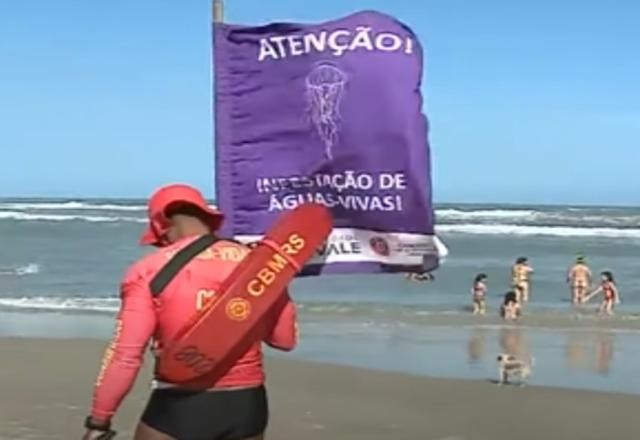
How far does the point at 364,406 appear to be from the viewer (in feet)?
35.5

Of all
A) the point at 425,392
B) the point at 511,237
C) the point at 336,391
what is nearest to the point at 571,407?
the point at 425,392

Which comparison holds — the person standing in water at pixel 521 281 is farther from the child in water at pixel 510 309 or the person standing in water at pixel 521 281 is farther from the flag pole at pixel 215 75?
the flag pole at pixel 215 75

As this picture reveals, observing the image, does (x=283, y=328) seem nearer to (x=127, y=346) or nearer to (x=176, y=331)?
(x=176, y=331)

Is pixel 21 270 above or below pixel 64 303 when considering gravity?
below

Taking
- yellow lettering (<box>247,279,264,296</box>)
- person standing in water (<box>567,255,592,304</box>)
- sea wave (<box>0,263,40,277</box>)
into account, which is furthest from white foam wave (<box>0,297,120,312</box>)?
yellow lettering (<box>247,279,264,296</box>)

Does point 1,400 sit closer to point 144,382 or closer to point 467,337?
point 144,382

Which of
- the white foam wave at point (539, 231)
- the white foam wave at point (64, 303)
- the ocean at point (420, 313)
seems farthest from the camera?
the white foam wave at point (539, 231)

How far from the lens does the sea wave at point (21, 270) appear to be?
95.0 feet

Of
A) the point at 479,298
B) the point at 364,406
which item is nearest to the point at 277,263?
the point at 364,406

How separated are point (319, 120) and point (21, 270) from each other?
26.1m

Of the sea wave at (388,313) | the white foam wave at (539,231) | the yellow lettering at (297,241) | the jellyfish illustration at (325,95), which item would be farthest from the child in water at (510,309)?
the white foam wave at (539,231)

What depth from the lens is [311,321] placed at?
1914cm

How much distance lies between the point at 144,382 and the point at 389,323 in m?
7.92

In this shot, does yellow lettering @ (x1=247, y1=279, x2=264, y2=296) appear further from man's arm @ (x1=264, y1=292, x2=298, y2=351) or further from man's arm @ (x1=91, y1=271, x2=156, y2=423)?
man's arm @ (x1=91, y1=271, x2=156, y2=423)
